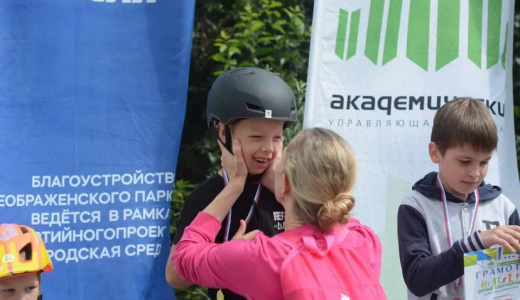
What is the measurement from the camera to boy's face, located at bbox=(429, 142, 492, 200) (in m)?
3.44

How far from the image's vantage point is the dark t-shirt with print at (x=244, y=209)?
3308 mm

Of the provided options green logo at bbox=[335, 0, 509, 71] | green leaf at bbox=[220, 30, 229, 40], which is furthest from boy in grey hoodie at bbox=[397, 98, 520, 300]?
green leaf at bbox=[220, 30, 229, 40]

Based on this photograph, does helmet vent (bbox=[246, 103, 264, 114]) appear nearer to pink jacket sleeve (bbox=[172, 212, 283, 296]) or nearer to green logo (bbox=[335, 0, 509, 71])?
pink jacket sleeve (bbox=[172, 212, 283, 296])

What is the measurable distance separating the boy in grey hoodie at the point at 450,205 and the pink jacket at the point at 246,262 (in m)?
0.65

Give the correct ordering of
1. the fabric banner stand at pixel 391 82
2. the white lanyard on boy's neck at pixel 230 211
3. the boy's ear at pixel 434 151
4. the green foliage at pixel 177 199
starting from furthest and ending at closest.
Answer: the green foliage at pixel 177 199
the fabric banner stand at pixel 391 82
the boy's ear at pixel 434 151
the white lanyard on boy's neck at pixel 230 211

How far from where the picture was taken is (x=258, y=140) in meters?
3.32

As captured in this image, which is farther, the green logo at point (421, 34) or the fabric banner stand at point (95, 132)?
the green logo at point (421, 34)

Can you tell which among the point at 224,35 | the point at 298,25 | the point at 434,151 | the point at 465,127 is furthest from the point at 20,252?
the point at 298,25

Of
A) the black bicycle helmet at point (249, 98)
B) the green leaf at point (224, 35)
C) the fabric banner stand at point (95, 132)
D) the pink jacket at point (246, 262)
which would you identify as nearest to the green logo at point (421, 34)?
the fabric banner stand at point (95, 132)

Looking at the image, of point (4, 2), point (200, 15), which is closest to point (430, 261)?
point (4, 2)

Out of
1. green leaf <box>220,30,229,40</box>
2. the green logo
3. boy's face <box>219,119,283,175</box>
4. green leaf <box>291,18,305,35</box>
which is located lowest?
boy's face <box>219,119,283,175</box>

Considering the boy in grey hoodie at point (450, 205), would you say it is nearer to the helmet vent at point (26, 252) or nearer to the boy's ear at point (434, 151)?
the boy's ear at point (434, 151)

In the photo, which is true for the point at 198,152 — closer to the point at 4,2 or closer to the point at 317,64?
the point at 317,64

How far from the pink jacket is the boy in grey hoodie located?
65 cm
